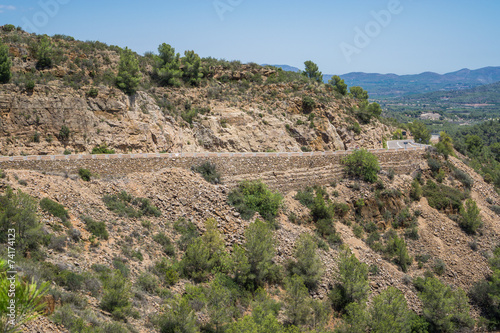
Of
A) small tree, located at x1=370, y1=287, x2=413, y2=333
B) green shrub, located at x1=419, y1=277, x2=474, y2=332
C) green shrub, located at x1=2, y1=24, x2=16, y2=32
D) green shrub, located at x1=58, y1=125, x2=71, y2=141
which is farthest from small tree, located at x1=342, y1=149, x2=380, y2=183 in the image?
green shrub, located at x1=2, y1=24, x2=16, y2=32

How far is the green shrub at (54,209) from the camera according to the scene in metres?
19.4

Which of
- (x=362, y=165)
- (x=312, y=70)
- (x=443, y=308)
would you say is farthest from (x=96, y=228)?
(x=312, y=70)

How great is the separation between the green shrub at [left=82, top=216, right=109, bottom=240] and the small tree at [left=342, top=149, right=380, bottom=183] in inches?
868

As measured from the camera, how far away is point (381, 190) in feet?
112

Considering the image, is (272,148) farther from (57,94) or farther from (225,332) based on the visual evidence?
(225,332)

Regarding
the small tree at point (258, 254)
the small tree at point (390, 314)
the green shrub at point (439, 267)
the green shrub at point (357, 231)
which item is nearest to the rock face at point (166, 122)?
the green shrub at point (357, 231)

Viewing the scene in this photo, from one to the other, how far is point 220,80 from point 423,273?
28.4 m

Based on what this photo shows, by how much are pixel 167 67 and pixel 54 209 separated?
920 inches

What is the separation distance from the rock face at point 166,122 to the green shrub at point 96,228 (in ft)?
30.1

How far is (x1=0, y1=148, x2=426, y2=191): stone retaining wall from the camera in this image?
23516 millimetres

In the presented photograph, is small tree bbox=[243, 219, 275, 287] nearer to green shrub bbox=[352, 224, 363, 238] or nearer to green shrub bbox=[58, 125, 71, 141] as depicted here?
green shrub bbox=[352, 224, 363, 238]

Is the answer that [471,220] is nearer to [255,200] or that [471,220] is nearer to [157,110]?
[255,200]

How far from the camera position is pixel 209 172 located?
92.5 ft

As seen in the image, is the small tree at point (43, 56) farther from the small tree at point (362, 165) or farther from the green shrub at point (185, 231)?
the small tree at point (362, 165)
